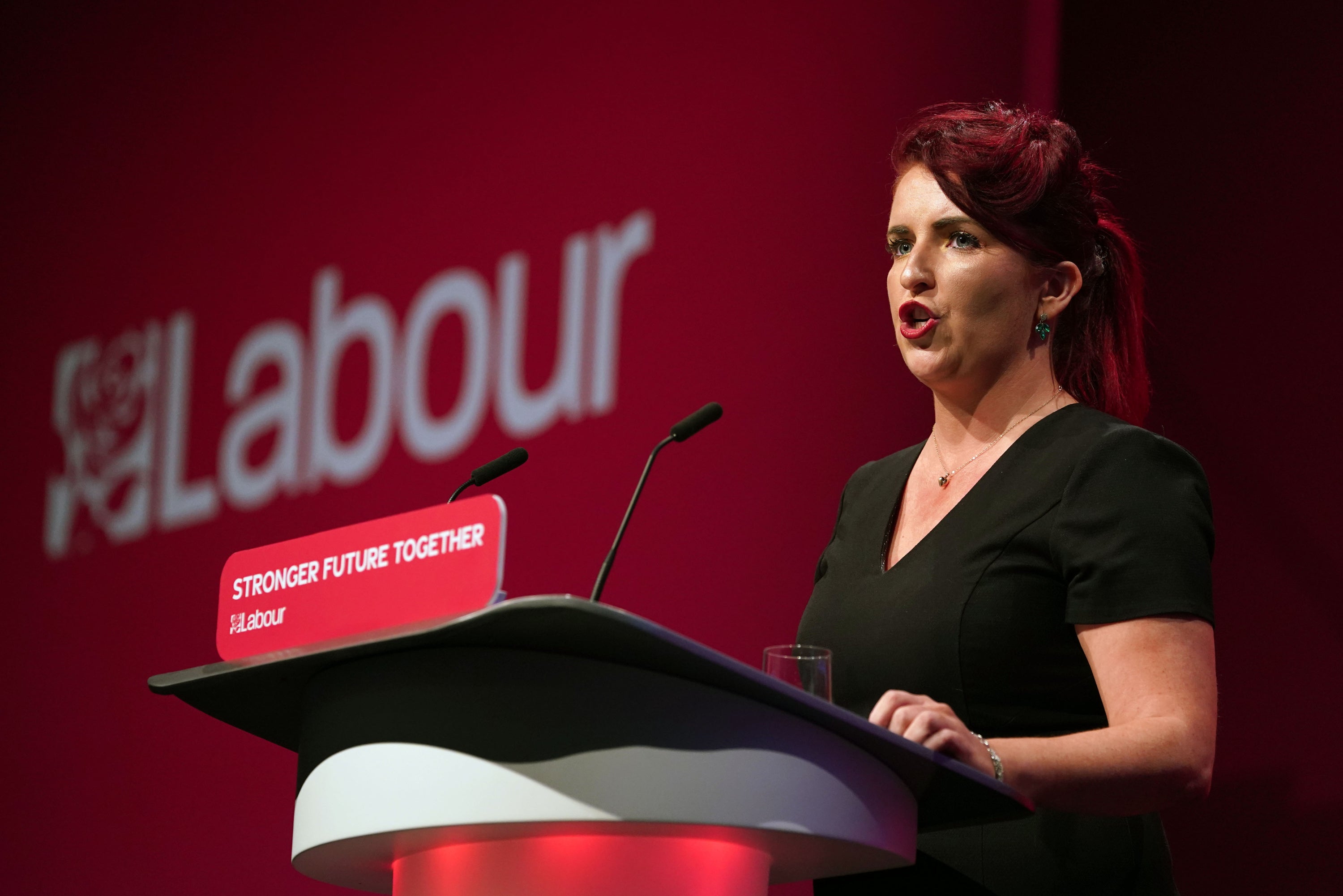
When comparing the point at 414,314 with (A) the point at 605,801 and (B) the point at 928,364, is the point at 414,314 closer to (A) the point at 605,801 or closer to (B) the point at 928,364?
(B) the point at 928,364

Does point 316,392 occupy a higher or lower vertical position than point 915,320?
higher

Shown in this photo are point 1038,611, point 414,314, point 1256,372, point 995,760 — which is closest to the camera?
point 995,760

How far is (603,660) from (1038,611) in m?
0.67

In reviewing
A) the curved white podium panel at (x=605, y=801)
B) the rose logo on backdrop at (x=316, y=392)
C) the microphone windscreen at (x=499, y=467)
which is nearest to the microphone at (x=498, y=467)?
the microphone windscreen at (x=499, y=467)

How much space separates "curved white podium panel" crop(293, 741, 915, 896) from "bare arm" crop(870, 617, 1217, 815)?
0.08 m

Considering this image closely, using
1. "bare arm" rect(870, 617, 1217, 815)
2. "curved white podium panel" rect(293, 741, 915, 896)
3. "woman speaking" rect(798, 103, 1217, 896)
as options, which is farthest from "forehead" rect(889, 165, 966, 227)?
"curved white podium panel" rect(293, 741, 915, 896)

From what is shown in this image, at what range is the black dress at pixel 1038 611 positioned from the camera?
143cm

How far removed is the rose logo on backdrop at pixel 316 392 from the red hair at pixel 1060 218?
4.57 feet

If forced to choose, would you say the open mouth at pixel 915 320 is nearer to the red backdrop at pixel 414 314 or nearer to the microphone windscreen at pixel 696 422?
the microphone windscreen at pixel 696 422

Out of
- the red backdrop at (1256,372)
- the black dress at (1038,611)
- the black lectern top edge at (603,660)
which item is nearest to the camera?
the black lectern top edge at (603,660)

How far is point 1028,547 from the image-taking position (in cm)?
153

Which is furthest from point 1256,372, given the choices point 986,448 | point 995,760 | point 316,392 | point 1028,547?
point 316,392

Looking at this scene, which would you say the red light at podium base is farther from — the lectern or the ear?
the ear

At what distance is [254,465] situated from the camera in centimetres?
340
